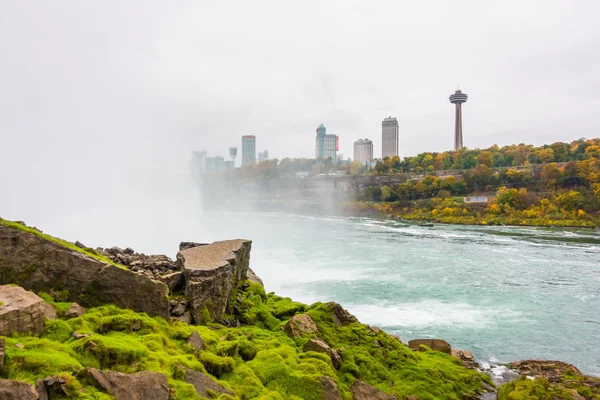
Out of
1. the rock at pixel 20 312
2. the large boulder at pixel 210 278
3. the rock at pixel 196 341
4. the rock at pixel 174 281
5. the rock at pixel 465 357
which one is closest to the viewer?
the rock at pixel 20 312

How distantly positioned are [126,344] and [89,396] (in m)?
1.27

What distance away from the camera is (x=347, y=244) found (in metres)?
35.4

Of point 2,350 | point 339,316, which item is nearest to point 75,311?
point 2,350

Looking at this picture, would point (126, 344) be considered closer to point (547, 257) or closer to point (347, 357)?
point (347, 357)

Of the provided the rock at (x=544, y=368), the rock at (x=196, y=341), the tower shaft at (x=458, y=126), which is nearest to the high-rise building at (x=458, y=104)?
the tower shaft at (x=458, y=126)

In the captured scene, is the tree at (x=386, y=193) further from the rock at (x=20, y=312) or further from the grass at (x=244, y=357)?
the rock at (x=20, y=312)

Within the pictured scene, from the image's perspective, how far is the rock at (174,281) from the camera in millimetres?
8517

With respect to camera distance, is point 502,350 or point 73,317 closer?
point 73,317

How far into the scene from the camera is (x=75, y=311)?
6258 millimetres

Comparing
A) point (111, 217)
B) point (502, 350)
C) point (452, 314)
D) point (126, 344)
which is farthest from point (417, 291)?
point (111, 217)

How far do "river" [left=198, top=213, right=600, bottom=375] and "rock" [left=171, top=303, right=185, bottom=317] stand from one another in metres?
7.84

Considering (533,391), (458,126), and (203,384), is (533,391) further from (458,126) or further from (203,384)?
(458,126)

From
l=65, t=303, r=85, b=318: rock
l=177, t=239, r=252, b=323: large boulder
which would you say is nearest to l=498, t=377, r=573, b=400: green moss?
l=177, t=239, r=252, b=323: large boulder

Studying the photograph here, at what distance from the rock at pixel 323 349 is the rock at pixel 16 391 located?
463 cm
